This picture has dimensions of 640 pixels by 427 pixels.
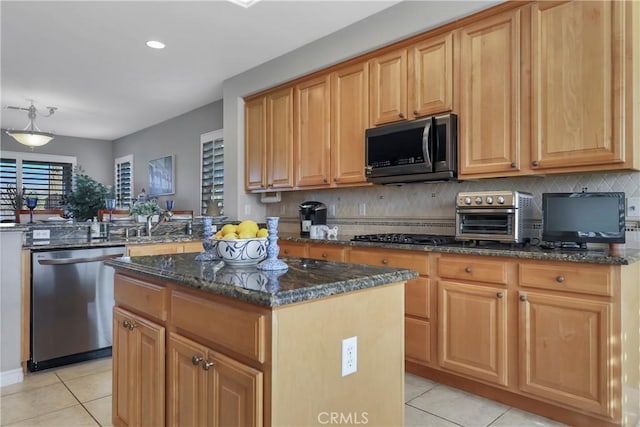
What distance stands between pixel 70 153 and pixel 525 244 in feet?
27.7

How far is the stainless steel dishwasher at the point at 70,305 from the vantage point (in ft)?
9.94

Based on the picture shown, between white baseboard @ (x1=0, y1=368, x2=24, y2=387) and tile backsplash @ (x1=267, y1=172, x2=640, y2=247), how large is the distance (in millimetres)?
2671

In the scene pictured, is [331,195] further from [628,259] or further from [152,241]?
[628,259]

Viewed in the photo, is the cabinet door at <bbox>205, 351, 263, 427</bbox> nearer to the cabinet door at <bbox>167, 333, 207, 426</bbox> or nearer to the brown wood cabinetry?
the cabinet door at <bbox>167, 333, 207, 426</bbox>

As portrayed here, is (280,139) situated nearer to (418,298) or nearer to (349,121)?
(349,121)

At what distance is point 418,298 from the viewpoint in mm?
2805

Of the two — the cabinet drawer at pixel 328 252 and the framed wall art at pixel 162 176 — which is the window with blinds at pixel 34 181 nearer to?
the framed wall art at pixel 162 176

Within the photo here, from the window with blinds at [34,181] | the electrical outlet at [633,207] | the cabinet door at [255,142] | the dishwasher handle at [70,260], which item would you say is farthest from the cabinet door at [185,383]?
the window with blinds at [34,181]

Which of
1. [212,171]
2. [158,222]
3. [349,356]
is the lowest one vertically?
[349,356]

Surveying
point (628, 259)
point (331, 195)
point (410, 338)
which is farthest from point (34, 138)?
point (628, 259)

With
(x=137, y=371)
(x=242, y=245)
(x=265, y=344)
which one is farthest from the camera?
(x=137, y=371)

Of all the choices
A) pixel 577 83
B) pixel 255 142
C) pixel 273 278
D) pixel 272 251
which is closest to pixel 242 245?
pixel 272 251

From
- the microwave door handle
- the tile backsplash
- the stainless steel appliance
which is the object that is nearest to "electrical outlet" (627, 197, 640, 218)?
the tile backsplash

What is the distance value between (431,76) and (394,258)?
1.30 m
